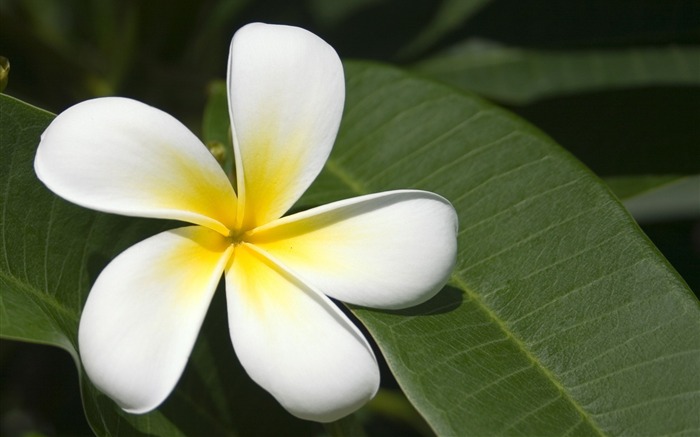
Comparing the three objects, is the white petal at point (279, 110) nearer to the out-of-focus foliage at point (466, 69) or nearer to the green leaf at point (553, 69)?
the out-of-focus foliage at point (466, 69)

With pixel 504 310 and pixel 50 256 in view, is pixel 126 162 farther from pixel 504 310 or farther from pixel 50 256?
pixel 504 310

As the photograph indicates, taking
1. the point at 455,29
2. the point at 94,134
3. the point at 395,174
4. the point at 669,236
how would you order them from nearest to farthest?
1. the point at 94,134
2. the point at 395,174
3. the point at 669,236
4. the point at 455,29

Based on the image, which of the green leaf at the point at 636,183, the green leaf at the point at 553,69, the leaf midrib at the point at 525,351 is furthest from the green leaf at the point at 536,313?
the green leaf at the point at 553,69

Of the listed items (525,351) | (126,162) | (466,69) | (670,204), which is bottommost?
(670,204)

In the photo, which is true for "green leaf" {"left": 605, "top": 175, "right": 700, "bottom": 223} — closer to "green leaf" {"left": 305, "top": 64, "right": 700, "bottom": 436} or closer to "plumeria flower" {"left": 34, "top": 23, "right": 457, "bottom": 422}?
"green leaf" {"left": 305, "top": 64, "right": 700, "bottom": 436}

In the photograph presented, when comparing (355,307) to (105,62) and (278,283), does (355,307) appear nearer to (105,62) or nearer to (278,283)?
(278,283)

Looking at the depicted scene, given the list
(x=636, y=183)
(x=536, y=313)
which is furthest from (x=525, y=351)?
(x=636, y=183)

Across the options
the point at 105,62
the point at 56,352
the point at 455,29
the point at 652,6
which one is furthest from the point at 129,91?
the point at 652,6
